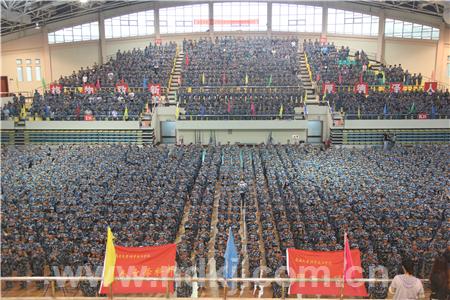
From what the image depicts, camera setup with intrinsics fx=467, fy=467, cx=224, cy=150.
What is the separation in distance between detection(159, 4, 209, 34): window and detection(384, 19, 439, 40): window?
16.7m

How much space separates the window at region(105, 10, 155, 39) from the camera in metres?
43.1

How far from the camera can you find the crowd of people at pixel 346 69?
35.8 meters

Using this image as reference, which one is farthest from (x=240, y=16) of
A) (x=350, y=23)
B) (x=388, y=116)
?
(x=388, y=116)

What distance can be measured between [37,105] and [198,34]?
18.1m

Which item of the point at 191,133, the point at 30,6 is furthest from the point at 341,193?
the point at 30,6

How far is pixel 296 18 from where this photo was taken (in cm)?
4403

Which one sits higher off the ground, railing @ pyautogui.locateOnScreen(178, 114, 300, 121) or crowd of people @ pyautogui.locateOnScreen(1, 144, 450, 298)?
railing @ pyautogui.locateOnScreen(178, 114, 300, 121)

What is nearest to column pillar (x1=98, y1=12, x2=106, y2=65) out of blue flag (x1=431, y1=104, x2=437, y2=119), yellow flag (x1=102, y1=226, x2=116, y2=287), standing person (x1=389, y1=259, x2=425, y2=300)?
blue flag (x1=431, y1=104, x2=437, y2=119)

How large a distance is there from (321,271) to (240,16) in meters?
37.3

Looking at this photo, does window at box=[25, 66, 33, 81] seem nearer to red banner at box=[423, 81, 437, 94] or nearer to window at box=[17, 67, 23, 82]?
window at box=[17, 67, 23, 82]

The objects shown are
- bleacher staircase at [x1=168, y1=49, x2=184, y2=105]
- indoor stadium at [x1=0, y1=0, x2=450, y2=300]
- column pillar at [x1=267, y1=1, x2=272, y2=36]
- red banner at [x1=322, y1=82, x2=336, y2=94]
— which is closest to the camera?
indoor stadium at [x1=0, y1=0, x2=450, y2=300]

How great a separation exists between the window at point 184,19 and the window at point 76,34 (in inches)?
241

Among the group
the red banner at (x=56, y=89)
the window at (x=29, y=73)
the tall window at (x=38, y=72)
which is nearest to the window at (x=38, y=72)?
the tall window at (x=38, y=72)

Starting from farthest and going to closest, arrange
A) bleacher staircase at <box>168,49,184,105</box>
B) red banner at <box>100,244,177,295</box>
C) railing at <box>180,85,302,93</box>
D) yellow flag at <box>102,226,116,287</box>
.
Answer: bleacher staircase at <box>168,49,184,105</box>
railing at <box>180,85,302,93</box>
red banner at <box>100,244,177,295</box>
yellow flag at <box>102,226,116,287</box>
